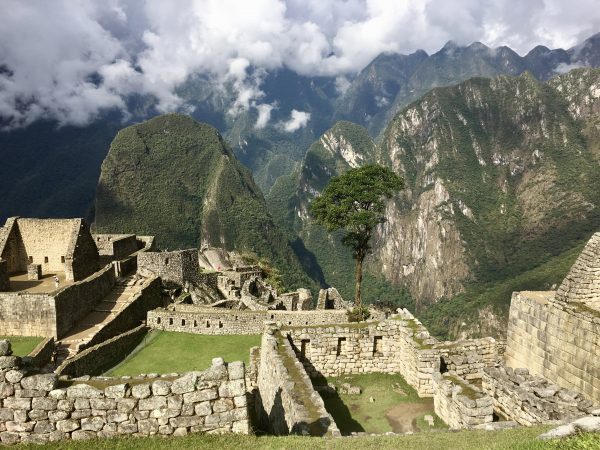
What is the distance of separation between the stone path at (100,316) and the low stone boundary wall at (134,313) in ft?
0.67

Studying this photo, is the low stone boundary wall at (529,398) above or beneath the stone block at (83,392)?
beneath

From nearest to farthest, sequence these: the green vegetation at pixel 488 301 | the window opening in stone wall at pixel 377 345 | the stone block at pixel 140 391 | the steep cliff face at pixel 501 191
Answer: the stone block at pixel 140 391
the window opening in stone wall at pixel 377 345
the green vegetation at pixel 488 301
the steep cliff face at pixel 501 191

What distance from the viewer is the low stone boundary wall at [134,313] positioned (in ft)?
51.4

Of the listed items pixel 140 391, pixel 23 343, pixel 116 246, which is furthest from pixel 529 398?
pixel 116 246

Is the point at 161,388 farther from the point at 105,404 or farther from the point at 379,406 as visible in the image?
the point at 379,406

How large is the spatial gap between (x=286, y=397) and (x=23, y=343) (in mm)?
12145

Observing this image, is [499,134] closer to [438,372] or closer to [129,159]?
[129,159]

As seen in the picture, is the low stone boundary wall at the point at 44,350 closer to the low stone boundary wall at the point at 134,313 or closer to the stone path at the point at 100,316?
the stone path at the point at 100,316

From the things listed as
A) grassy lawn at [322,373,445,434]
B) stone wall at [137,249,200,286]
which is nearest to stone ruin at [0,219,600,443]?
grassy lawn at [322,373,445,434]

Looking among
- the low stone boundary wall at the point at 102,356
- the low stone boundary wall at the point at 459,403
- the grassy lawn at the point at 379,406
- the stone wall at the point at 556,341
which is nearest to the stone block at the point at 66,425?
the grassy lawn at the point at 379,406

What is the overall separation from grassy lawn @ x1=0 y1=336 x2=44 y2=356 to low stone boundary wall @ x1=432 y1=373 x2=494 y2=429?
41.4ft

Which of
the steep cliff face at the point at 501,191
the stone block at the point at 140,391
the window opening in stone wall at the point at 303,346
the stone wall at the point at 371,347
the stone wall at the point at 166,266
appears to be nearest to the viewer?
the stone block at the point at 140,391

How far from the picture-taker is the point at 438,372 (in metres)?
8.45

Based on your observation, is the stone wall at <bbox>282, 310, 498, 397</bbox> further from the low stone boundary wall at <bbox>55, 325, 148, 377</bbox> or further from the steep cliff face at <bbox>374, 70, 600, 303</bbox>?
the steep cliff face at <bbox>374, 70, 600, 303</bbox>
